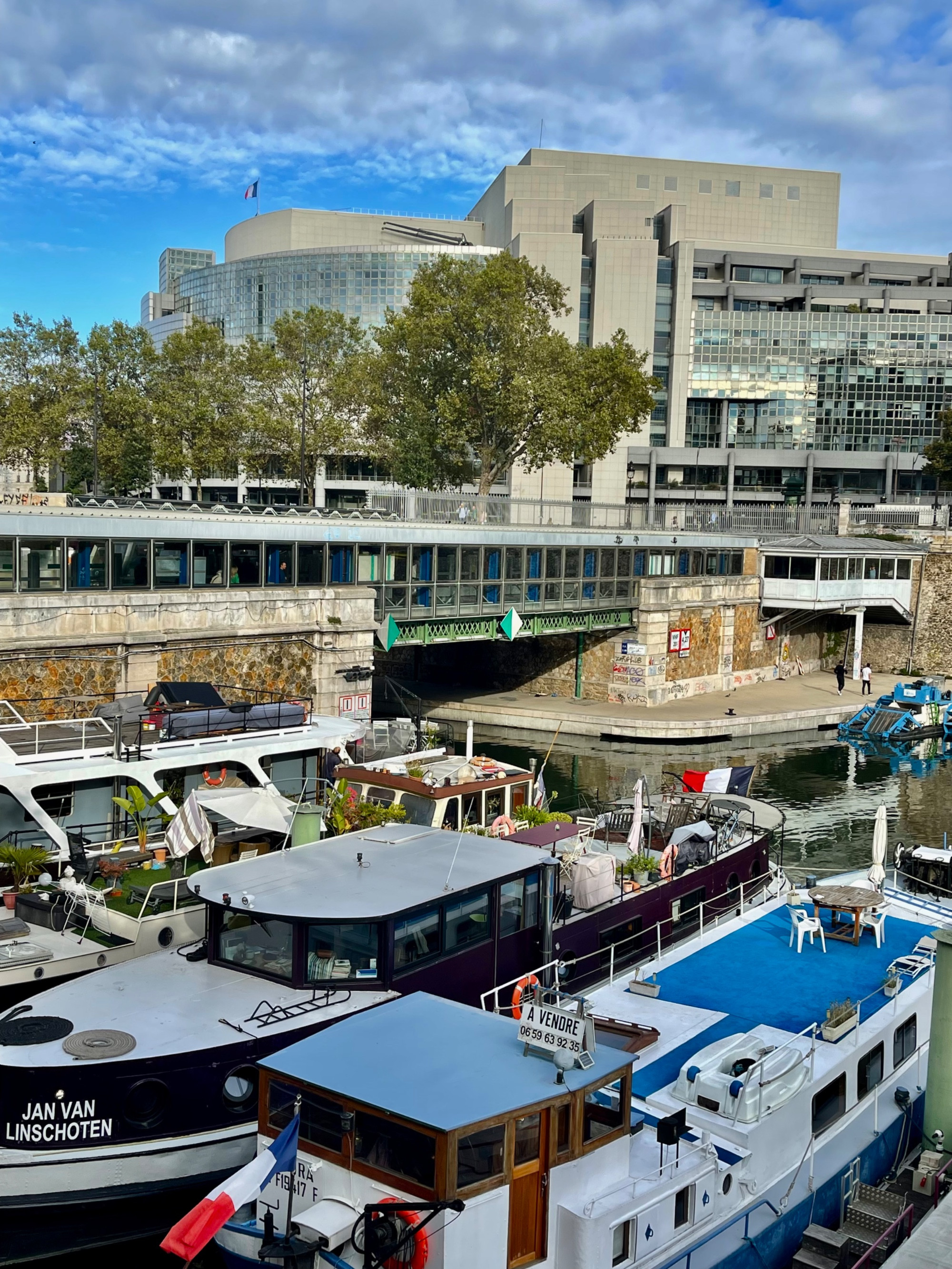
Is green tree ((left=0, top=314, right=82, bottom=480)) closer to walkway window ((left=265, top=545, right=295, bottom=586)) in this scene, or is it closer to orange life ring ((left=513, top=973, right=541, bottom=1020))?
walkway window ((left=265, top=545, right=295, bottom=586))

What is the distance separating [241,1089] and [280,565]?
22237 mm

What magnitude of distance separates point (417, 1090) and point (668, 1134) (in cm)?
236

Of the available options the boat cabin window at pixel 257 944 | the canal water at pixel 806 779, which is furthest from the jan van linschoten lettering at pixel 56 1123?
the canal water at pixel 806 779

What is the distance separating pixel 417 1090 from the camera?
864 cm

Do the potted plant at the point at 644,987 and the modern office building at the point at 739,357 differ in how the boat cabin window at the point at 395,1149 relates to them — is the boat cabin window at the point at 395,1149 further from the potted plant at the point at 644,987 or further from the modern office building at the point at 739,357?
the modern office building at the point at 739,357

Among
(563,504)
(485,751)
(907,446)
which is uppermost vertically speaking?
(907,446)

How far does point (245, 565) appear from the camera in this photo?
104 ft

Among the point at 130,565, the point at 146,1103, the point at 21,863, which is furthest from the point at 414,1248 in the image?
the point at 130,565

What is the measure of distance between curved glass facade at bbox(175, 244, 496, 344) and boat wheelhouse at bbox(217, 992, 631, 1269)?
105192 millimetres

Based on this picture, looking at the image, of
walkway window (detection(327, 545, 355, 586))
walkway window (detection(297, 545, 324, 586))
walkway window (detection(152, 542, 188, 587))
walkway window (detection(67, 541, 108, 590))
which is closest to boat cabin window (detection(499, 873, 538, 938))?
walkway window (detection(67, 541, 108, 590))

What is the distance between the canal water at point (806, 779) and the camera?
30656 millimetres

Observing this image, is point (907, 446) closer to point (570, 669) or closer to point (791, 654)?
point (791, 654)

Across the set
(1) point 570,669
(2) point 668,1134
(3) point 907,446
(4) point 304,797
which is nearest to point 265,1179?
(2) point 668,1134

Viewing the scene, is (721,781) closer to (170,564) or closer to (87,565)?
(170,564)
